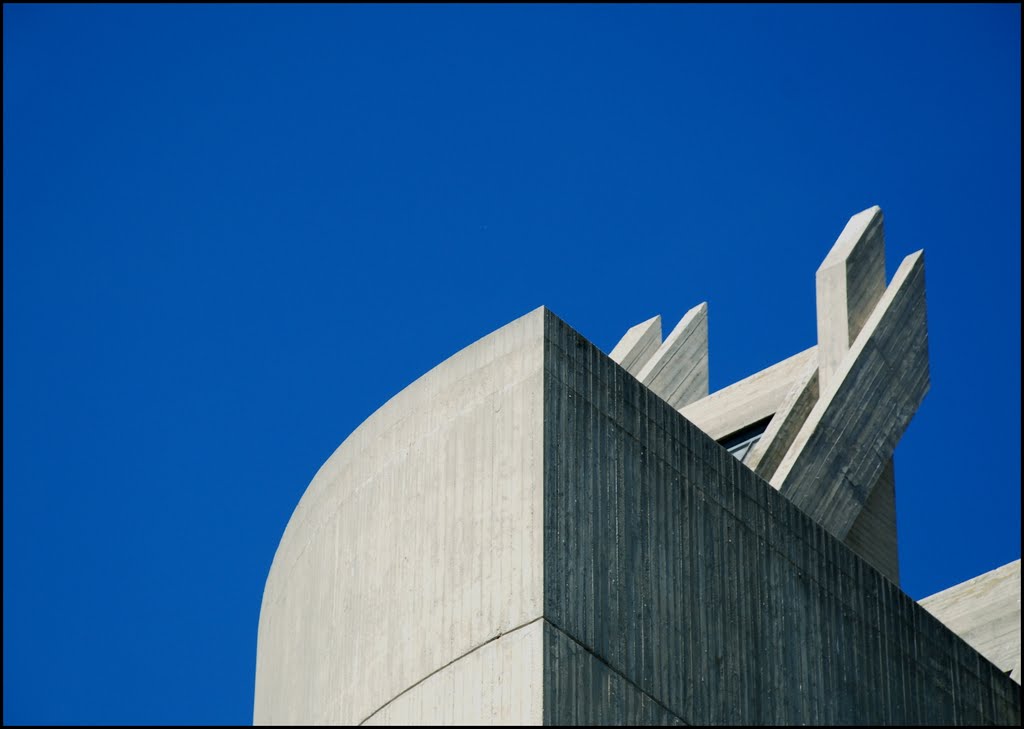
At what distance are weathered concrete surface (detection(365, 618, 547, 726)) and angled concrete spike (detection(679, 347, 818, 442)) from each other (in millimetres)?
7510

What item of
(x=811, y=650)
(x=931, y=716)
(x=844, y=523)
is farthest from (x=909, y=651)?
(x=844, y=523)

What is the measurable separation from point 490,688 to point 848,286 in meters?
7.71

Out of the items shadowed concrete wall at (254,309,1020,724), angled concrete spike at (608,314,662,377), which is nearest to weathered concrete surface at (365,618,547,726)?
shadowed concrete wall at (254,309,1020,724)

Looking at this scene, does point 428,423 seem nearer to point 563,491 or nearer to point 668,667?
point 563,491

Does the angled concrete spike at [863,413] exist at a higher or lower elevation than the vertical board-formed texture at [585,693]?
higher

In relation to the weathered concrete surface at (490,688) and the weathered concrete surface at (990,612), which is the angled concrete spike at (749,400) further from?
the weathered concrete surface at (490,688)

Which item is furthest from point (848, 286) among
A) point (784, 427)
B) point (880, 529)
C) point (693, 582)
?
point (693, 582)

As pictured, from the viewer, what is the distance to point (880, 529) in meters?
17.0

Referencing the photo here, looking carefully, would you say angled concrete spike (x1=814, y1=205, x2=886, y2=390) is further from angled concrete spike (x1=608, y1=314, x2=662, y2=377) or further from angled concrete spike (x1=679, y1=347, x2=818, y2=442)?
angled concrete spike (x1=608, y1=314, x2=662, y2=377)

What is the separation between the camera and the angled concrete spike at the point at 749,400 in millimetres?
18078

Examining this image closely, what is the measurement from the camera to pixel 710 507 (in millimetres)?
12328

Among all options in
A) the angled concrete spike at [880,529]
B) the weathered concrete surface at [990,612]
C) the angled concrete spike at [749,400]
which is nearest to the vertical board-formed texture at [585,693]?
the angled concrete spike at [880,529]

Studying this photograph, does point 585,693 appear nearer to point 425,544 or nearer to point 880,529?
point 425,544

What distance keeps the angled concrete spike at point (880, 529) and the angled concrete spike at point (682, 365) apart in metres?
3.35
